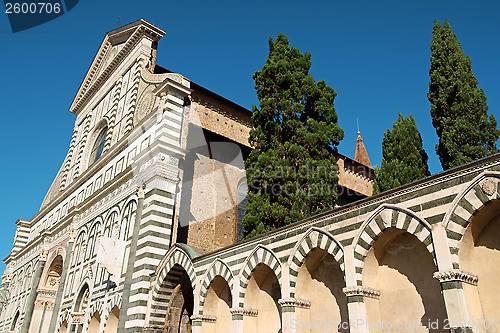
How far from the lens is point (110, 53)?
22.8 metres

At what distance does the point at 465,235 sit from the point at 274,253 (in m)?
4.11

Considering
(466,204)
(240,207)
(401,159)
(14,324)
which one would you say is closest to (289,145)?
(240,207)

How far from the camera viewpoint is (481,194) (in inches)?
243

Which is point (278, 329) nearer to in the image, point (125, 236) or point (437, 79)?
point (125, 236)

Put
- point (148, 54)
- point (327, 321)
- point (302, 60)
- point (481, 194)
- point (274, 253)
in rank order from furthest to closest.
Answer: point (148, 54) → point (302, 60) → point (274, 253) → point (327, 321) → point (481, 194)

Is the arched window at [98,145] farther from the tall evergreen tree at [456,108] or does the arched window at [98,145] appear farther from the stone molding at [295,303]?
the tall evergreen tree at [456,108]

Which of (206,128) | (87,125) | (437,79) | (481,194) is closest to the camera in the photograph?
(481,194)

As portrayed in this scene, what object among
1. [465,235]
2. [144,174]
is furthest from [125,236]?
[465,235]

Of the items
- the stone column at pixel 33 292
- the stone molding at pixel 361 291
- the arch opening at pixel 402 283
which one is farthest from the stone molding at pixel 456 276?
the stone column at pixel 33 292

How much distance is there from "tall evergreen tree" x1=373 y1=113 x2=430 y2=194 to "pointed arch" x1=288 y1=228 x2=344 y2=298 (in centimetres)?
687

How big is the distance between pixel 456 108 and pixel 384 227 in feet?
24.6

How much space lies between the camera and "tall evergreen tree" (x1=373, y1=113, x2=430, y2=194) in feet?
47.8

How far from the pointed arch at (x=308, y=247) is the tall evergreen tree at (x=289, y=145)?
142 inches

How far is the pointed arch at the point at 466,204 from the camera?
6090 mm
